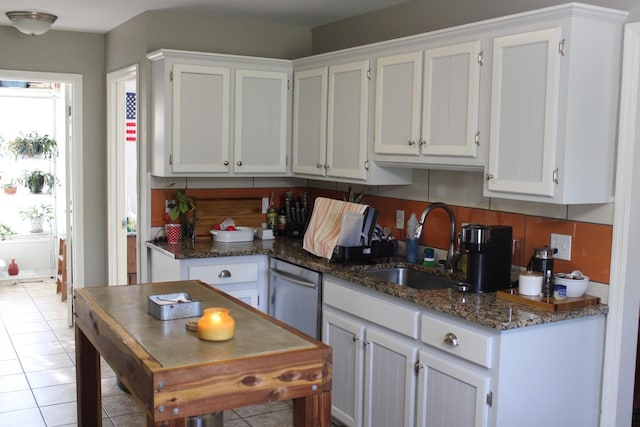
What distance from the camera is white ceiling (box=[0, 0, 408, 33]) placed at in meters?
4.34

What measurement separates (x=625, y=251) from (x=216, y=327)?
5.69 ft

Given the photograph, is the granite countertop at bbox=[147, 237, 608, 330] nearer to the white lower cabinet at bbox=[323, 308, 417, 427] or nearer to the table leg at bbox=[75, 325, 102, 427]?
the white lower cabinet at bbox=[323, 308, 417, 427]

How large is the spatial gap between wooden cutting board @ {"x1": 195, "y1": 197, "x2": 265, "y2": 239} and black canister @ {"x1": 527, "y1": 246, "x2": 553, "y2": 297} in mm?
2405

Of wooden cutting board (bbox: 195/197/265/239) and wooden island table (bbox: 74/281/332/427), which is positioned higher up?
wooden cutting board (bbox: 195/197/265/239)

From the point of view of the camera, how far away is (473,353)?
2775 mm

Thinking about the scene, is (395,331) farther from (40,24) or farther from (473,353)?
(40,24)

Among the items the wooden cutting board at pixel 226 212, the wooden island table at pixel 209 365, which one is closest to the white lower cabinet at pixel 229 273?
the wooden cutting board at pixel 226 212

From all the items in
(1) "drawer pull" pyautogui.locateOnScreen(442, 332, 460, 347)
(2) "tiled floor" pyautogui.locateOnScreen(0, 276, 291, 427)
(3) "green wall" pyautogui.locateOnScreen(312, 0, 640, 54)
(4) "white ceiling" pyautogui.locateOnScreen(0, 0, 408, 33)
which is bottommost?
(2) "tiled floor" pyautogui.locateOnScreen(0, 276, 291, 427)

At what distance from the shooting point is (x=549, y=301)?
288 cm

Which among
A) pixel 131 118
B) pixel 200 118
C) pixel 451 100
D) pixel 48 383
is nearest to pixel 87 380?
pixel 48 383

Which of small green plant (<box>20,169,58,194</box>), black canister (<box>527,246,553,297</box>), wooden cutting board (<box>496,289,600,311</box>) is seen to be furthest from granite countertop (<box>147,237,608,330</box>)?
small green plant (<box>20,169,58,194</box>)

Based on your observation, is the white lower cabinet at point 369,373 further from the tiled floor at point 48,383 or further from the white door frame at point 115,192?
the white door frame at point 115,192

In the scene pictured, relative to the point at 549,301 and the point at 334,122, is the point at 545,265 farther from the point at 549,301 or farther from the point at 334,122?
the point at 334,122

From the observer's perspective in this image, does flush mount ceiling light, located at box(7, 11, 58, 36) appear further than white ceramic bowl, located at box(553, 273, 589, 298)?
Yes
